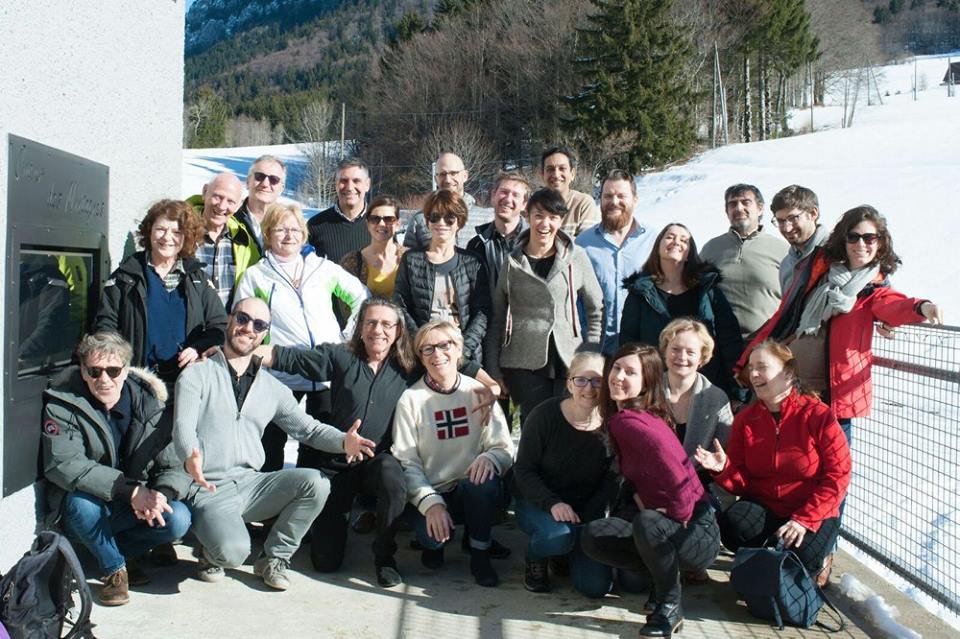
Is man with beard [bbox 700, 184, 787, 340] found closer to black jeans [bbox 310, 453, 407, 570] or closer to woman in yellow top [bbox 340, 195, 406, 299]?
woman in yellow top [bbox 340, 195, 406, 299]

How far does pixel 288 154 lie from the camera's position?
2539 inches

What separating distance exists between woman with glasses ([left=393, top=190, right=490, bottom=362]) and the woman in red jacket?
5.02ft

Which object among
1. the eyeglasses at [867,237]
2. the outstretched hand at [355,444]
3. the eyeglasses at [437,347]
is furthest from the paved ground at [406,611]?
the eyeglasses at [867,237]

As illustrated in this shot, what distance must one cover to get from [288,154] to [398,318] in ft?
207

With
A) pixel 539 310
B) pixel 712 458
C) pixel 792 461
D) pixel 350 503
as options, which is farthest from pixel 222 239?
pixel 792 461

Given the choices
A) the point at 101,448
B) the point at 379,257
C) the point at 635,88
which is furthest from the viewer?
the point at 635,88

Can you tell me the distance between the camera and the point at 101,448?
374cm

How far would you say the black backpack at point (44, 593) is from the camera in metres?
2.73

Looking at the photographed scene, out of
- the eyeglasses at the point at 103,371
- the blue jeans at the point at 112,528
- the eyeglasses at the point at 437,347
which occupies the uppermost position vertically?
the eyeglasses at the point at 437,347

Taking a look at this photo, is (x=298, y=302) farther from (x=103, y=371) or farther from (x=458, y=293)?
(x=103, y=371)

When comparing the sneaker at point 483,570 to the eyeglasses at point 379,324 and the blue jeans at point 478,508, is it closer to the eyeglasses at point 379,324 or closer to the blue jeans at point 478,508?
the blue jeans at point 478,508

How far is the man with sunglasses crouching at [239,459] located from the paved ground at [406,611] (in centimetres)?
17

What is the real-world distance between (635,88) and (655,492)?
37885 millimetres

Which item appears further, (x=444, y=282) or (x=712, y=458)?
(x=444, y=282)
